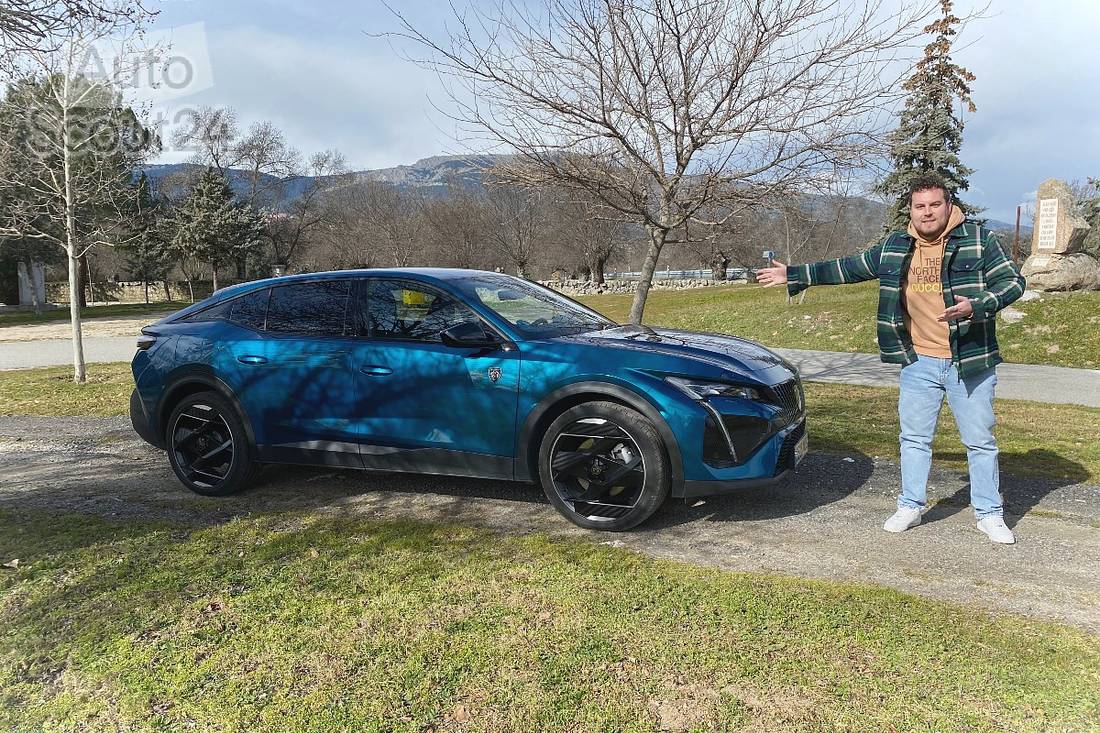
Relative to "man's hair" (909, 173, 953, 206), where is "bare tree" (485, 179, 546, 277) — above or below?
above

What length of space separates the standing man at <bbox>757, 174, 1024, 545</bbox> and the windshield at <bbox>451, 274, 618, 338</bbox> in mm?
1925

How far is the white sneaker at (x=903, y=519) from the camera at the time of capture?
425cm

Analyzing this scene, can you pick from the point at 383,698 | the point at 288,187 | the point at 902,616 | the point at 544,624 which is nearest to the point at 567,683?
the point at 544,624

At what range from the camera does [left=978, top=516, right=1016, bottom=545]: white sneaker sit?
4059 mm

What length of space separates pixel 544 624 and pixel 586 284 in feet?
180

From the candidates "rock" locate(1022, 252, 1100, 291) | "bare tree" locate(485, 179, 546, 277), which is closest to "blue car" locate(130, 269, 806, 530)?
"rock" locate(1022, 252, 1100, 291)

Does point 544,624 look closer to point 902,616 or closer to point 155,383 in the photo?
point 902,616

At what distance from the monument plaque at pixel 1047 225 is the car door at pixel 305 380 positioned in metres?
17.8

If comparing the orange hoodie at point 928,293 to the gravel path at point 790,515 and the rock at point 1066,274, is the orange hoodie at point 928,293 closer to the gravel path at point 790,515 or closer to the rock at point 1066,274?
the gravel path at point 790,515

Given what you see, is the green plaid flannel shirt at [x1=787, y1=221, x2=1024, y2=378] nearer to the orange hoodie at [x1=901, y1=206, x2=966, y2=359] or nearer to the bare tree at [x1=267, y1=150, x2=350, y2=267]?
the orange hoodie at [x1=901, y1=206, x2=966, y2=359]

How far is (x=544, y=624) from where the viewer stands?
312 cm

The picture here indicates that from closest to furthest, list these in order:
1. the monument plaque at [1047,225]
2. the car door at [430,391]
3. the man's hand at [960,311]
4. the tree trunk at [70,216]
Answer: the man's hand at [960,311], the car door at [430,391], the tree trunk at [70,216], the monument plaque at [1047,225]

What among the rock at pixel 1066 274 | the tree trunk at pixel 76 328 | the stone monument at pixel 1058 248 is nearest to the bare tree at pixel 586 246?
the stone monument at pixel 1058 248

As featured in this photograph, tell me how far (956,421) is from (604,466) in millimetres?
2074
